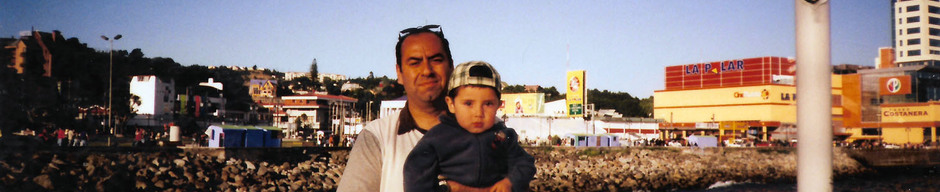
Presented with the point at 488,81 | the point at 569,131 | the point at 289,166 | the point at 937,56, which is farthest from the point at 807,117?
the point at 569,131

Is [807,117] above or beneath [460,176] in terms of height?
above

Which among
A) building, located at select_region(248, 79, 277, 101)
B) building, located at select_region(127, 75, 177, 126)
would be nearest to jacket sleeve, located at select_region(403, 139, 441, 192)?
building, located at select_region(127, 75, 177, 126)

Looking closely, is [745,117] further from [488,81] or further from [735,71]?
[488,81]

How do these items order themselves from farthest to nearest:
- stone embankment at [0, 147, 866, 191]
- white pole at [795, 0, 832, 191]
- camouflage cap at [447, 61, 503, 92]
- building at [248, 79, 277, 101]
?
building at [248, 79, 277, 101] < stone embankment at [0, 147, 866, 191] < camouflage cap at [447, 61, 503, 92] < white pole at [795, 0, 832, 191]

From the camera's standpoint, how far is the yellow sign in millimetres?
15400

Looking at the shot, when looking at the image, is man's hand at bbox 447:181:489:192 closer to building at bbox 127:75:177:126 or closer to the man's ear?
the man's ear

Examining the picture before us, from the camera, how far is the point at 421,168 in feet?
4.73

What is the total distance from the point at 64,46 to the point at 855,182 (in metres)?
29.9

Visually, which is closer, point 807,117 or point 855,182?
point 807,117

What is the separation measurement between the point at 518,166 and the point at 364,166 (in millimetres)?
348

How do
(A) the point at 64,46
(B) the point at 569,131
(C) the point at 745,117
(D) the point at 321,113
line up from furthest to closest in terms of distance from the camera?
1. (C) the point at 745,117
2. (D) the point at 321,113
3. (B) the point at 569,131
4. (A) the point at 64,46

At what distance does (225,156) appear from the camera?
2153 centimetres

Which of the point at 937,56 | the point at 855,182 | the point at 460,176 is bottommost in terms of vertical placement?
the point at 855,182

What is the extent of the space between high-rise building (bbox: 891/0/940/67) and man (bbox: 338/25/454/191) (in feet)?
9.71
